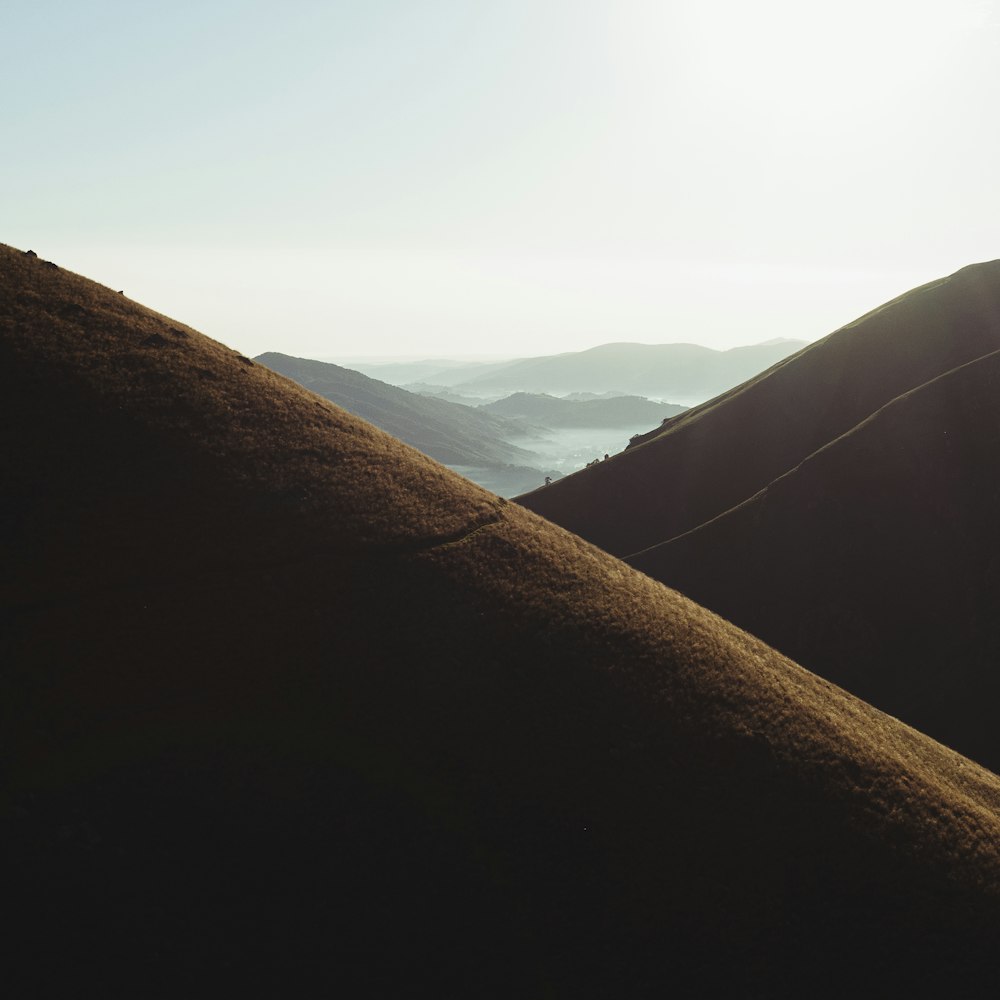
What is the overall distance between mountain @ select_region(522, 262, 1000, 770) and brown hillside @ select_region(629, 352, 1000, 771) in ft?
0.45

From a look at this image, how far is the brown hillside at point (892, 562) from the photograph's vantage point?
54.4m

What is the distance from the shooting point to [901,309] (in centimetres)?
10350

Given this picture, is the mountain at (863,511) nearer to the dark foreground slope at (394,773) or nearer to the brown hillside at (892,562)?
the brown hillside at (892,562)

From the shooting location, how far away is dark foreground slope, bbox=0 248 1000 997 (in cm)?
1988

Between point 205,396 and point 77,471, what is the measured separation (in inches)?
337

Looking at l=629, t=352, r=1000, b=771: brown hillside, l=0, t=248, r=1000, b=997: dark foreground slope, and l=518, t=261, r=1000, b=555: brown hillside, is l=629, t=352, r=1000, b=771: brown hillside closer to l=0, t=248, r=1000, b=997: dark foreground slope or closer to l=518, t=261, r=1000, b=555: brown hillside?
l=518, t=261, r=1000, b=555: brown hillside

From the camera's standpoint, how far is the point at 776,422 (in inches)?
3871

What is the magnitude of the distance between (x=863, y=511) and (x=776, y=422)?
108 feet

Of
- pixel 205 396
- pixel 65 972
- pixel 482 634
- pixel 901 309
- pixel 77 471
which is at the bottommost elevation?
pixel 65 972

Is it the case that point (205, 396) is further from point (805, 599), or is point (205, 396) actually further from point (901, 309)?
point (901, 309)

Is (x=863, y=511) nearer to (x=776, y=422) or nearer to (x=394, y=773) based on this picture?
(x=776, y=422)

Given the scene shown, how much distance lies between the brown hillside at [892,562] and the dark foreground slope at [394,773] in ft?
75.1

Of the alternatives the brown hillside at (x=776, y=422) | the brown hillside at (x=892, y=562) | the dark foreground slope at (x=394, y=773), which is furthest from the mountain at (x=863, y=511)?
the dark foreground slope at (x=394, y=773)

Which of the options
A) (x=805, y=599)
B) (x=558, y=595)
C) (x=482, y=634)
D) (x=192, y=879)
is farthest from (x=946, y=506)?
(x=192, y=879)
